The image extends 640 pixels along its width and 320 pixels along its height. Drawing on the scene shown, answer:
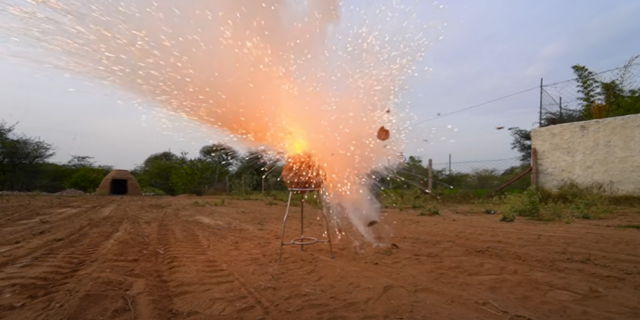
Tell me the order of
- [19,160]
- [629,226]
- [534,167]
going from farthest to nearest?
[19,160], [534,167], [629,226]

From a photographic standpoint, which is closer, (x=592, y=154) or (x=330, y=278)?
(x=330, y=278)

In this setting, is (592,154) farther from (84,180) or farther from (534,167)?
(84,180)

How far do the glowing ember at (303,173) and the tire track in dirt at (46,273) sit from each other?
238 centimetres

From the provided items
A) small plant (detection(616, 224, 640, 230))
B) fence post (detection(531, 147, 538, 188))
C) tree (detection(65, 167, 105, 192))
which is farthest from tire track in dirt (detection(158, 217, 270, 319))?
tree (detection(65, 167, 105, 192))

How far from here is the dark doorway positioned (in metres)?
27.9

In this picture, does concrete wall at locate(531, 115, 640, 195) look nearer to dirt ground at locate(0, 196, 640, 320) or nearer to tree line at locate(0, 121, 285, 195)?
dirt ground at locate(0, 196, 640, 320)

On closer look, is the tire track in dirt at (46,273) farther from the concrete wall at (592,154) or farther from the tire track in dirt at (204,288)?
the concrete wall at (592,154)

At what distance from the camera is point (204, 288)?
3.43 meters

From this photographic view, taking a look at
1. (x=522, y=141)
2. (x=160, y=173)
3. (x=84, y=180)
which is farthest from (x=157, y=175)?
(x=522, y=141)

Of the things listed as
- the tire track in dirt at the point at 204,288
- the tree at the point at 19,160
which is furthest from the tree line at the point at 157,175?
the tire track in dirt at the point at 204,288

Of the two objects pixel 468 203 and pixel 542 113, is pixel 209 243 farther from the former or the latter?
pixel 542 113

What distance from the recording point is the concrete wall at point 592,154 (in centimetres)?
1048

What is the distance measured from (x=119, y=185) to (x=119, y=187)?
175mm

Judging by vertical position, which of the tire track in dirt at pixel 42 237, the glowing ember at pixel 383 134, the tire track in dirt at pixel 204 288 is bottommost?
the tire track in dirt at pixel 42 237
